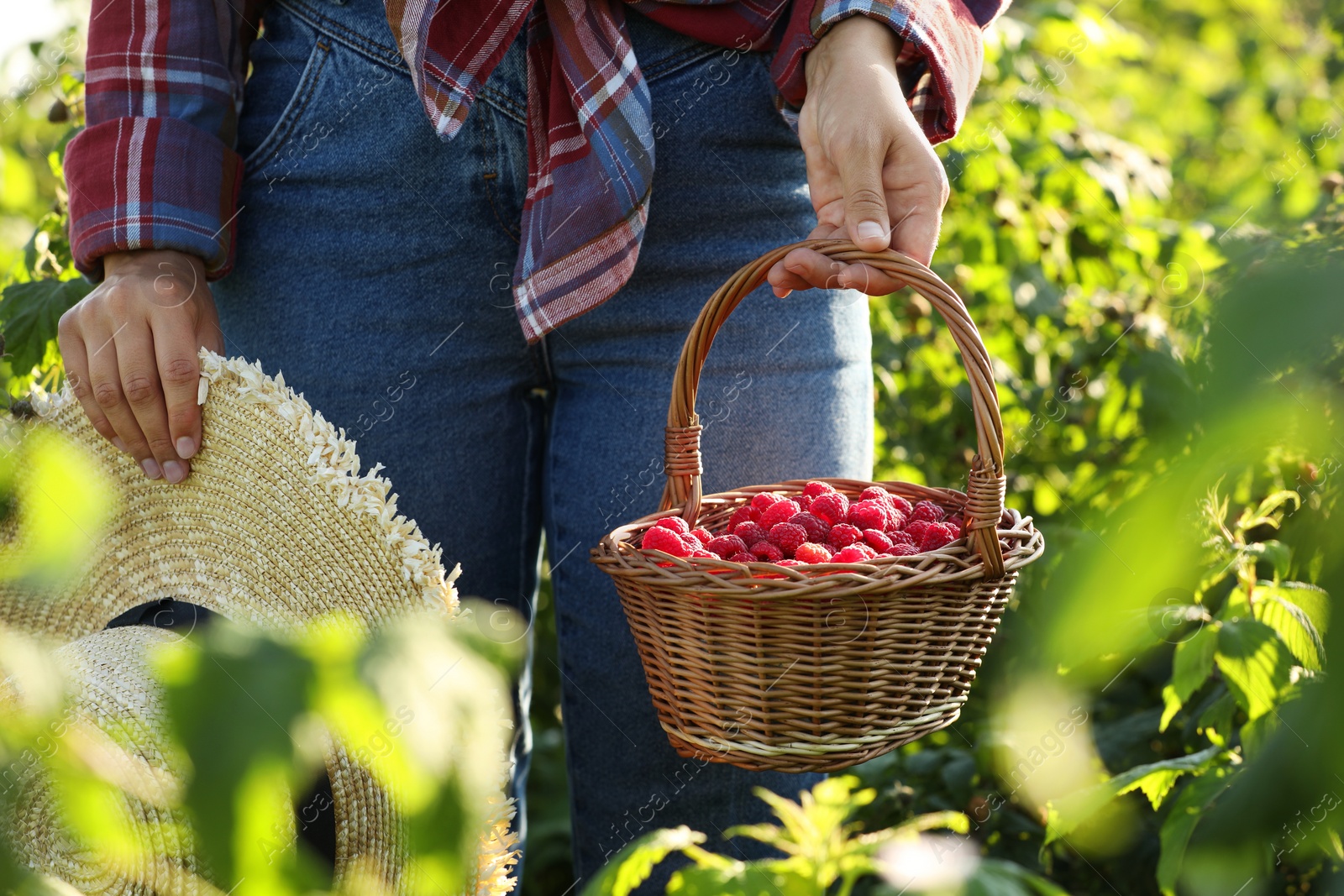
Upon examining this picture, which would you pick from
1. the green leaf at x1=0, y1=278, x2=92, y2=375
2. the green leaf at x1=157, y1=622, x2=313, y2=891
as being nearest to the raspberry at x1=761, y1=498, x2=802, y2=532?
the green leaf at x1=157, y1=622, x2=313, y2=891

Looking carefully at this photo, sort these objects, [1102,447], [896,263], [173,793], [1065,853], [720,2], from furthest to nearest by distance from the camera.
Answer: [1102,447] < [1065,853] < [720,2] < [896,263] < [173,793]

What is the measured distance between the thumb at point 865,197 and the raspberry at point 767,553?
0.28 m

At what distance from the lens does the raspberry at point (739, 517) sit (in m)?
1.06

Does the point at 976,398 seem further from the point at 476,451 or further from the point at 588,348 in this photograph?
the point at 476,451

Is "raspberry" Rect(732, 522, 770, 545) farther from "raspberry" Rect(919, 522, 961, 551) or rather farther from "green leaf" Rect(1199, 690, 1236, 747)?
"green leaf" Rect(1199, 690, 1236, 747)

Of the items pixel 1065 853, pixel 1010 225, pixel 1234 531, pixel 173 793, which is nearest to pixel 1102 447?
pixel 1010 225

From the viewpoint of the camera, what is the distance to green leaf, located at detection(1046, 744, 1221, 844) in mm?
935

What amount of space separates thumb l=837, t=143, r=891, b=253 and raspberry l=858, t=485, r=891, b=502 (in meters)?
0.28

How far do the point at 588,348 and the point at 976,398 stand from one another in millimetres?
446

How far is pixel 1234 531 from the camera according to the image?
1.17 metres

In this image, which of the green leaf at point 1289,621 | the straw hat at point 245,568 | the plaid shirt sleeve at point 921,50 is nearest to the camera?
the straw hat at point 245,568

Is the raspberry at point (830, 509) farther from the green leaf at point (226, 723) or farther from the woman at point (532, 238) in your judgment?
the green leaf at point (226, 723)

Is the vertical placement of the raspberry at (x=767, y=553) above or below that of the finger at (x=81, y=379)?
below

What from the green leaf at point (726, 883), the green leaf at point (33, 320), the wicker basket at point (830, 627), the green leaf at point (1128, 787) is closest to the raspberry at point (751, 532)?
the wicker basket at point (830, 627)
